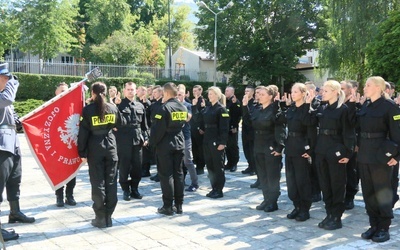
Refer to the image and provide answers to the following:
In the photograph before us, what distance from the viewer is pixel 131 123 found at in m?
7.79

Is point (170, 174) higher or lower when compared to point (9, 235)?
higher

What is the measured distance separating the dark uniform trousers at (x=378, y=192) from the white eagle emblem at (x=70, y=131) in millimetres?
4112

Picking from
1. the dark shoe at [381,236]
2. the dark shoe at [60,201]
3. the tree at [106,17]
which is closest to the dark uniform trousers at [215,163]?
the dark shoe at [60,201]

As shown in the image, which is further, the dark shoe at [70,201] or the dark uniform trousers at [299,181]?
the dark shoe at [70,201]

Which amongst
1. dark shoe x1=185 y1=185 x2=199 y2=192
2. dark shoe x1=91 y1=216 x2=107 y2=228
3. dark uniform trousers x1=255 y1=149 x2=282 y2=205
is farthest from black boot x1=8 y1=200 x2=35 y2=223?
dark uniform trousers x1=255 y1=149 x2=282 y2=205

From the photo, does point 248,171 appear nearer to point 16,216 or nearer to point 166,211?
point 166,211

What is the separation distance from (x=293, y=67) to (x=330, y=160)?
1161 inches

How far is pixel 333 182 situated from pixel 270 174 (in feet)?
3.99

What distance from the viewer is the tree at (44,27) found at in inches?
1253

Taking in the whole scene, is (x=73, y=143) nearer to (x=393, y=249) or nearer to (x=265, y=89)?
(x=265, y=89)

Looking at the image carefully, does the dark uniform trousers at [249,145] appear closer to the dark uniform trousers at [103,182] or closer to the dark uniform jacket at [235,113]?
the dark uniform jacket at [235,113]

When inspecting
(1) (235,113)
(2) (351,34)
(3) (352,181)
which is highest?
(2) (351,34)

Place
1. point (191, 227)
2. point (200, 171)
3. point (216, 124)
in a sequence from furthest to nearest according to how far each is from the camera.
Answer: point (200, 171) → point (216, 124) → point (191, 227)

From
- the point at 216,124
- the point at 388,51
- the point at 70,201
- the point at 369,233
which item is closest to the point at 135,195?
the point at 70,201
